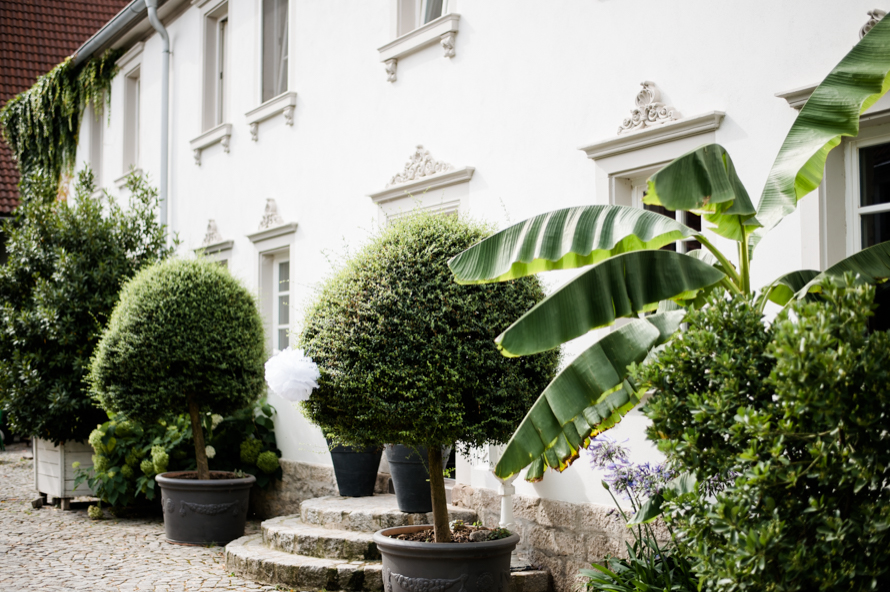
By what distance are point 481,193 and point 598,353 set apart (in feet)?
11.6

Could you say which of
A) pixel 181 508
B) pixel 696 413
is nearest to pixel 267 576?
pixel 181 508

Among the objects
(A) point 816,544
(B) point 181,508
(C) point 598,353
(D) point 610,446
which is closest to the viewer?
(A) point 816,544

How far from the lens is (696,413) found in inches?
130

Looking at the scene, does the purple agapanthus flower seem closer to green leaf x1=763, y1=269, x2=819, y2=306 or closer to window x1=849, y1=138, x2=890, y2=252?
green leaf x1=763, y1=269, x2=819, y2=306

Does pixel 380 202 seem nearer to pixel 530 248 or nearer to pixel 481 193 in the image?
pixel 481 193

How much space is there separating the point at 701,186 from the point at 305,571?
14.7 feet

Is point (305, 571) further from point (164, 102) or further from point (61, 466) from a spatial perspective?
point (164, 102)

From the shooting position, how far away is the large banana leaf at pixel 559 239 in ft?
13.6

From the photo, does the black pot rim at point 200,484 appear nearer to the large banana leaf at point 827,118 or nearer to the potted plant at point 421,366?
the potted plant at point 421,366

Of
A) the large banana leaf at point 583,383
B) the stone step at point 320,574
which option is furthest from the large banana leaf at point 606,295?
the stone step at point 320,574

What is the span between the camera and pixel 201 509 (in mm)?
8531

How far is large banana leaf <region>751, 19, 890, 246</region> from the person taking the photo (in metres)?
3.80

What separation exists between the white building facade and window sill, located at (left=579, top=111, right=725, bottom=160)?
1 centimetres

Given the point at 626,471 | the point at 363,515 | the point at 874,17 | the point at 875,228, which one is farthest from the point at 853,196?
the point at 363,515
